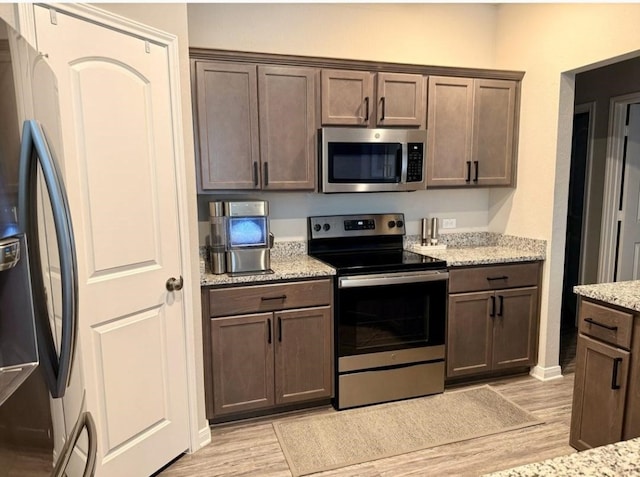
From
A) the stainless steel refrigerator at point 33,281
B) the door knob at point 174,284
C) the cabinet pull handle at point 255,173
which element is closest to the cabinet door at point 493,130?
the cabinet pull handle at point 255,173

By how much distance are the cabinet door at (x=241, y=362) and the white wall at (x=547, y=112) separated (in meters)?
2.01

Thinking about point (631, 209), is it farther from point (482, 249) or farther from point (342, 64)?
point (342, 64)

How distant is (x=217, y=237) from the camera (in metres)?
2.54

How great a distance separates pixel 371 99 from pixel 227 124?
38.2 inches

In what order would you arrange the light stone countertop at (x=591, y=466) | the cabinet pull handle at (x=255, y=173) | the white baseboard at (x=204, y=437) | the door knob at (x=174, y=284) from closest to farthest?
the light stone countertop at (x=591, y=466) → the door knob at (x=174, y=284) → the white baseboard at (x=204, y=437) → the cabinet pull handle at (x=255, y=173)

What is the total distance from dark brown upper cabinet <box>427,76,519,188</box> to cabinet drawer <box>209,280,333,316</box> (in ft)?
3.87

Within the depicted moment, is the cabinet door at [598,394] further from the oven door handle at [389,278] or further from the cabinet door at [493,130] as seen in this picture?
the cabinet door at [493,130]

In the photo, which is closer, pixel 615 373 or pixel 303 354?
pixel 615 373

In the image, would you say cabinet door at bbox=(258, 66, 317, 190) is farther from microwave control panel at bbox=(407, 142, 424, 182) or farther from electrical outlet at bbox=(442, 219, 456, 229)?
electrical outlet at bbox=(442, 219, 456, 229)

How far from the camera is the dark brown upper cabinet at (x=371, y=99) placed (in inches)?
111

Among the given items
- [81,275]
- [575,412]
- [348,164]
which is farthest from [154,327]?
[575,412]

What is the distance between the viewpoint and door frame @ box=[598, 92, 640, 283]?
12.1ft

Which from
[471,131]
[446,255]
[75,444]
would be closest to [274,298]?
[446,255]

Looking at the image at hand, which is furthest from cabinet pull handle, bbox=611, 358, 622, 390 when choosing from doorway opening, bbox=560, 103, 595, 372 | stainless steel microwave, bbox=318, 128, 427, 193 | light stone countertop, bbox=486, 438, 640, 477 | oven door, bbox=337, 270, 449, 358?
doorway opening, bbox=560, 103, 595, 372
